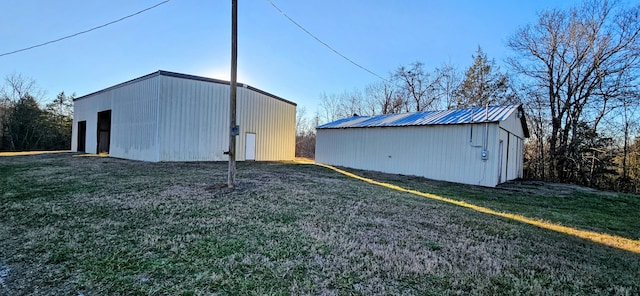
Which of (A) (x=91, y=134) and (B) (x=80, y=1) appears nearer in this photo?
(B) (x=80, y=1)

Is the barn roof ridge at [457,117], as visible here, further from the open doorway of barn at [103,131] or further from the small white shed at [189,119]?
the open doorway of barn at [103,131]

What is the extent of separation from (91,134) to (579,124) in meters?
30.4

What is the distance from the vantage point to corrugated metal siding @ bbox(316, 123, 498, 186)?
10609 mm

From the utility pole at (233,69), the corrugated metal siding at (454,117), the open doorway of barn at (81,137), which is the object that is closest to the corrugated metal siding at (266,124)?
the corrugated metal siding at (454,117)

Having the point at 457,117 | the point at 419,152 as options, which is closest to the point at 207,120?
the point at 419,152

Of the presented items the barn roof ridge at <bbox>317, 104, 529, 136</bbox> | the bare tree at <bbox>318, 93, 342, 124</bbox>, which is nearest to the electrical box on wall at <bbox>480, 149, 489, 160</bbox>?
the barn roof ridge at <bbox>317, 104, 529, 136</bbox>

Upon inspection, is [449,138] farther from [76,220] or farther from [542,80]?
[76,220]

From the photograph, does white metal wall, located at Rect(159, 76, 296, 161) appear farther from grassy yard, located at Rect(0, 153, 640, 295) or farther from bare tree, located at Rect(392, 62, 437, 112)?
bare tree, located at Rect(392, 62, 437, 112)

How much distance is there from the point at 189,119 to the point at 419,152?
36.0 ft

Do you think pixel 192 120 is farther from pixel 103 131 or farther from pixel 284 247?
pixel 284 247

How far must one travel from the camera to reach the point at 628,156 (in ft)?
49.1

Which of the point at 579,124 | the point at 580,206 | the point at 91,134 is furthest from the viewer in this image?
the point at 91,134

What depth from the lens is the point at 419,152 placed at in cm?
1227

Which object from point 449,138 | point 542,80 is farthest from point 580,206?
point 542,80
